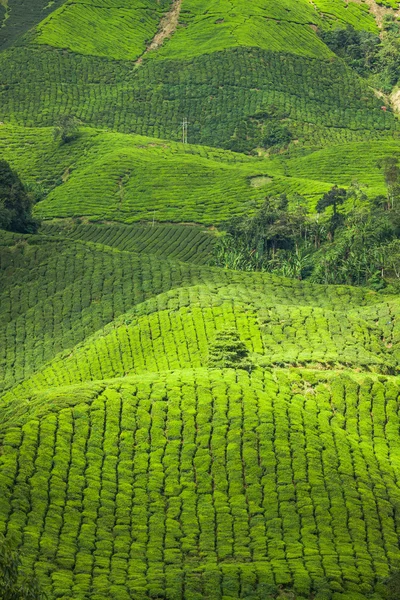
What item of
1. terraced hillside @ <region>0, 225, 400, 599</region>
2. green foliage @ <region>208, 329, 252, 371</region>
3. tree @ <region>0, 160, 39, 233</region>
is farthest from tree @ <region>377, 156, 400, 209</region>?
green foliage @ <region>208, 329, 252, 371</region>

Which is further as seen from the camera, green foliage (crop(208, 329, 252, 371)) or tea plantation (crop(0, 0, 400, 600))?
green foliage (crop(208, 329, 252, 371))

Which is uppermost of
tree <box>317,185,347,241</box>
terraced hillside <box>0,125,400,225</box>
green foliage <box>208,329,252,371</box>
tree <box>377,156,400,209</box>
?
green foliage <box>208,329,252,371</box>

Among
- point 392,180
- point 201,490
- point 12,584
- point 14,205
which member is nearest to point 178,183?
point 14,205

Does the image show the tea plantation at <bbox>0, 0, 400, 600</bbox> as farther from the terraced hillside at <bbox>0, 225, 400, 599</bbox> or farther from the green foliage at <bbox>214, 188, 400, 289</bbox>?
the green foliage at <bbox>214, 188, 400, 289</bbox>

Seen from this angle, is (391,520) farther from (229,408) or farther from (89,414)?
(89,414)

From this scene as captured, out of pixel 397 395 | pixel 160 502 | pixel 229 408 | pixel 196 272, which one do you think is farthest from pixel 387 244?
pixel 160 502

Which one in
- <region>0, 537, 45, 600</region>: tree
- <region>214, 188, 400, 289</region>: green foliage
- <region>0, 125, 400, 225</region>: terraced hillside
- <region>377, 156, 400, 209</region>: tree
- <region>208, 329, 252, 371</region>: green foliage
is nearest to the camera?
<region>0, 537, 45, 600</region>: tree

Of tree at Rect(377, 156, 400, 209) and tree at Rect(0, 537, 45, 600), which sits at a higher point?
tree at Rect(0, 537, 45, 600)

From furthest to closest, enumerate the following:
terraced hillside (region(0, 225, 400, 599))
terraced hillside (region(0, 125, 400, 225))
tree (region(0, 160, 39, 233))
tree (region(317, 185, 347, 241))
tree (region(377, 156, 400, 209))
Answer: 1. terraced hillside (region(0, 125, 400, 225))
2. tree (region(317, 185, 347, 241))
3. tree (region(377, 156, 400, 209))
4. tree (region(0, 160, 39, 233))
5. terraced hillside (region(0, 225, 400, 599))
